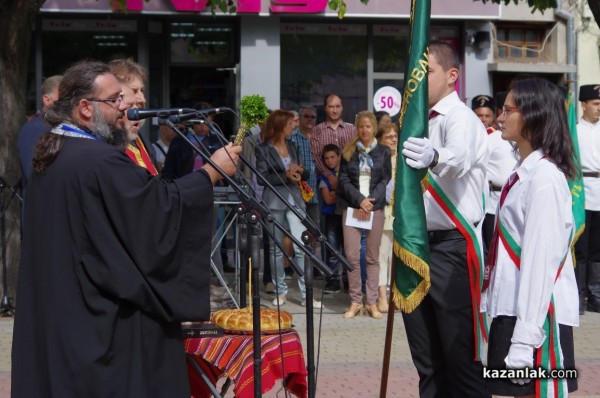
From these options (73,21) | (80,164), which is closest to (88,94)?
(80,164)

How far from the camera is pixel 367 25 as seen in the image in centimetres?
1764

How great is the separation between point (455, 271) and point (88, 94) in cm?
216

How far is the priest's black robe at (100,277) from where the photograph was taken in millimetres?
4441

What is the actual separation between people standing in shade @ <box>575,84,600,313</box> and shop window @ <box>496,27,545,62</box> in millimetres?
7225

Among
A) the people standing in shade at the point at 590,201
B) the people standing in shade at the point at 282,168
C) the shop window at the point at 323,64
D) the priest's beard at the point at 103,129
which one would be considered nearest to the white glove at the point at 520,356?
the priest's beard at the point at 103,129

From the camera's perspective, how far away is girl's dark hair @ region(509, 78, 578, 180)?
4703 millimetres

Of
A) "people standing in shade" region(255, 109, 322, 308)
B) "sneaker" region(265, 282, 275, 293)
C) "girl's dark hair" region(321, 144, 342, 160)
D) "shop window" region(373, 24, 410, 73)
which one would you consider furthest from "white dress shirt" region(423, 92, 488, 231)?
"shop window" region(373, 24, 410, 73)

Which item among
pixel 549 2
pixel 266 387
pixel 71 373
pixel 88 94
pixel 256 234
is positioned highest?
pixel 549 2

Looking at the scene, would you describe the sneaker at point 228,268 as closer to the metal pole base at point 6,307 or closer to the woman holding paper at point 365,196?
the woman holding paper at point 365,196

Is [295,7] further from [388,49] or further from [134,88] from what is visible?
[134,88]

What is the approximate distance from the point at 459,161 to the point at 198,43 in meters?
12.4

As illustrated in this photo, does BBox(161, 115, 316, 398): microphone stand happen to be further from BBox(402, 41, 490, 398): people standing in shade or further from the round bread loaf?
BBox(402, 41, 490, 398): people standing in shade

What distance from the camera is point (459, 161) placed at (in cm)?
541

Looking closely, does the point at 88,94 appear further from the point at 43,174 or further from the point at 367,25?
the point at 367,25
